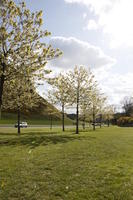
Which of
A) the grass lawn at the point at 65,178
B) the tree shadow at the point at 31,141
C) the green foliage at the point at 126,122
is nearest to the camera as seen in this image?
the grass lawn at the point at 65,178

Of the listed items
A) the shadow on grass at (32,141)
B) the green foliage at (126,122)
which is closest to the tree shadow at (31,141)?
the shadow on grass at (32,141)

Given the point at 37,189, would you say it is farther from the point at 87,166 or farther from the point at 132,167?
the point at 132,167

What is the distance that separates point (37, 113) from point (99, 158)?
297 ft

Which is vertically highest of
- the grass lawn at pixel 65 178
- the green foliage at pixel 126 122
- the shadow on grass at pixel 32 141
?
the grass lawn at pixel 65 178

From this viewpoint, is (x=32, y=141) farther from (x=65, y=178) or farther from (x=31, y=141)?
(x=65, y=178)

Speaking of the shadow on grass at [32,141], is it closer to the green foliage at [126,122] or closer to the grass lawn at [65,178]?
the grass lawn at [65,178]

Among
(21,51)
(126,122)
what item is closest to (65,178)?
(21,51)

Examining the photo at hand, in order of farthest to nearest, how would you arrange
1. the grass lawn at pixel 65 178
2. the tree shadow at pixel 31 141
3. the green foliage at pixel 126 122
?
the green foliage at pixel 126 122 → the tree shadow at pixel 31 141 → the grass lawn at pixel 65 178

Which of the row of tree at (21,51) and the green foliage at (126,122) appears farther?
the green foliage at (126,122)

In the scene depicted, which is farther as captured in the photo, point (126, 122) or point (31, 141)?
point (126, 122)

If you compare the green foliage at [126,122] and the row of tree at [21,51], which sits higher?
the row of tree at [21,51]

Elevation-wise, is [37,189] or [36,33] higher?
[36,33]

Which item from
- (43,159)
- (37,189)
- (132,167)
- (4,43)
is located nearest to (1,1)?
(4,43)

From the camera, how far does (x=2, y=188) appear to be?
6.34 m
